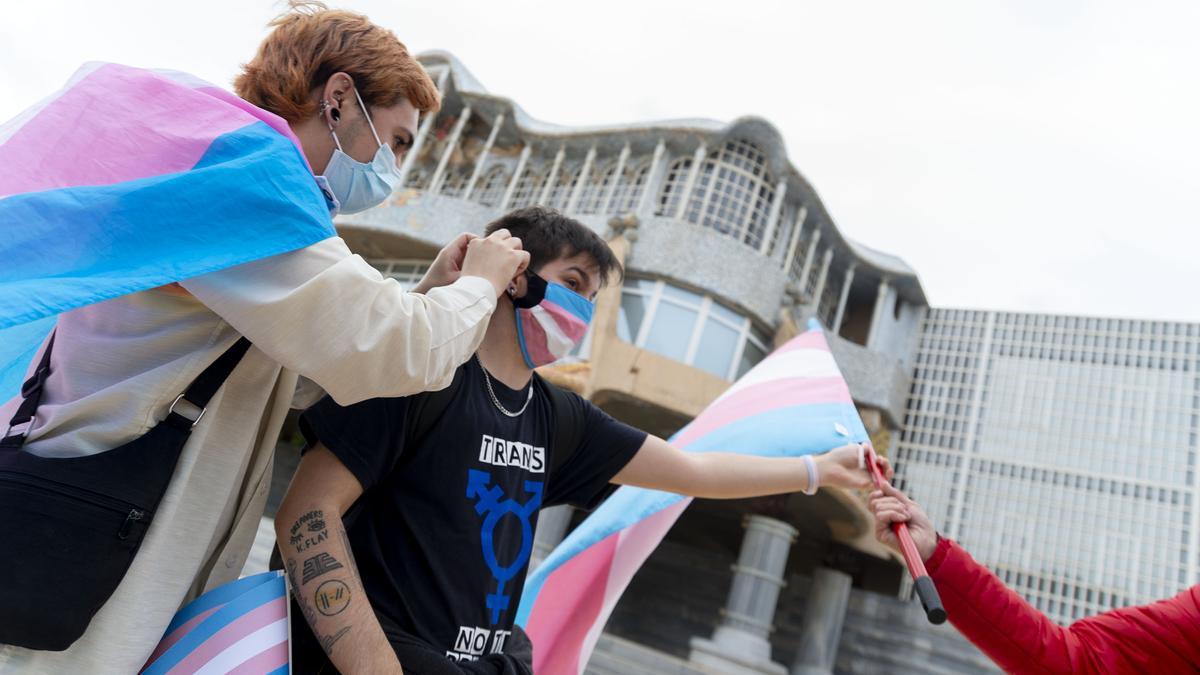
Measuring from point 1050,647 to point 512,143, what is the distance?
779 inches

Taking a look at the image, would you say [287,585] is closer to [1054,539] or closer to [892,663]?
[892,663]

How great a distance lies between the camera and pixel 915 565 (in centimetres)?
193

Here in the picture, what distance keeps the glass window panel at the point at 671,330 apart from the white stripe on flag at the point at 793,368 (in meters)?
10.9

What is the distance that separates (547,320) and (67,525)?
3.70 ft

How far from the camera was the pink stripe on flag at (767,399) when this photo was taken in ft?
11.1

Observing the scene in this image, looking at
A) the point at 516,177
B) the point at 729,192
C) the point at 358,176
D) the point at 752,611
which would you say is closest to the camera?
the point at 358,176

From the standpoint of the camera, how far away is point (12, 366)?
1.33 m

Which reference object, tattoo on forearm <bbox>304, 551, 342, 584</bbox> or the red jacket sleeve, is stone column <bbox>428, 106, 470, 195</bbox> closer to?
the red jacket sleeve

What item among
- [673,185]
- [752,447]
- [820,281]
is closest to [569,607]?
[752,447]

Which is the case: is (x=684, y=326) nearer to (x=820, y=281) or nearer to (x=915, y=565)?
(x=820, y=281)

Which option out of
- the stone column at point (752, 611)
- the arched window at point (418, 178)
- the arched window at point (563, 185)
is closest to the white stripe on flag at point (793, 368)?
the stone column at point (752, 611)

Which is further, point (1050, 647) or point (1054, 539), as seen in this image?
point (1054, 539)

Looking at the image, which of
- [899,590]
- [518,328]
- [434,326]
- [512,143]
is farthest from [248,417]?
[899,590]

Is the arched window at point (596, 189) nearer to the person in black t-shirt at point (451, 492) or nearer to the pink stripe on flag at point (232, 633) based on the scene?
the person in black t-shirt at point (451, 492)
